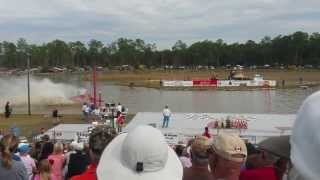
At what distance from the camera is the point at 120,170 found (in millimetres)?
2605

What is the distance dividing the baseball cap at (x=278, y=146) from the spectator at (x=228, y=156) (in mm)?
479

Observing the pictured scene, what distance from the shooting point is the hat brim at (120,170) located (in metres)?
2.60

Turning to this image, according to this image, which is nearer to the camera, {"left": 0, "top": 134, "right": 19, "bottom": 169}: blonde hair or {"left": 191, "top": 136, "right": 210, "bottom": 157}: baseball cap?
{"left": 191, "top": 136, "right": 210, "bottom": 157}: baseball cap

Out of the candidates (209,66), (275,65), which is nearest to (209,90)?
(275,65)

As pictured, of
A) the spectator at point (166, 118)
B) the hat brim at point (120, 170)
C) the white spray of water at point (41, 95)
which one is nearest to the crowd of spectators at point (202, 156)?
the hat brim at point (120, 170)

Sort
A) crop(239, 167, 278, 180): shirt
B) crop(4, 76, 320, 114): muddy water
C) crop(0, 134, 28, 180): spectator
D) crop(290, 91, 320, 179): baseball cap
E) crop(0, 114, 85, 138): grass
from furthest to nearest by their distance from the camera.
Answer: crop(4, 76, 320, 114): muddy water, crop(0, 114, 85, 138): grass, crop(0, 134, 28, 180): spectator, crop(239, 167, 278, 180): shirt, crop(290, 91, 320, 179): baseball cap

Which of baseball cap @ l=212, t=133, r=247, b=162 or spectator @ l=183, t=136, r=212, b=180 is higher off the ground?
baseball cap @ l=212, t=133, r=247, b=162

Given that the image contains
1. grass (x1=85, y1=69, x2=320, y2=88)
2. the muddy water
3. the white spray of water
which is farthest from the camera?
grass (x1=85, y1=69, x2=320, y2=88)

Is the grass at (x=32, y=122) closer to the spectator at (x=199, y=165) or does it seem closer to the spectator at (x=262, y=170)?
the spectator at (x=262, y=170)

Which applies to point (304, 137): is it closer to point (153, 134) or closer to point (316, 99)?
point (316, 99)

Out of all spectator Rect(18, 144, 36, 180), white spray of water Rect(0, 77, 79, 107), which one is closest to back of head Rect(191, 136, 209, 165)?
spectator Rect(18, 144, 36, 180)

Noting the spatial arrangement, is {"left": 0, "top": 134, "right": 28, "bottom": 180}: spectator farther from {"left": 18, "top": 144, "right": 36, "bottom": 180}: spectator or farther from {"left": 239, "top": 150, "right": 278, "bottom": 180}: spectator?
{"left": 239, "top": 150, "right": 278, "bottom": 180}: spectator

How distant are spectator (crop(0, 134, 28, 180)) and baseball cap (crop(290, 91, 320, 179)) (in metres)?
4.53

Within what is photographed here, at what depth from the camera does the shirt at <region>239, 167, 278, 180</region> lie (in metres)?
4.54
